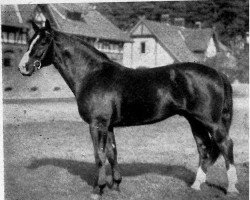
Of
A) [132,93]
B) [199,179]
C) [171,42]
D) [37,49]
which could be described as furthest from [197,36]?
[171,42]

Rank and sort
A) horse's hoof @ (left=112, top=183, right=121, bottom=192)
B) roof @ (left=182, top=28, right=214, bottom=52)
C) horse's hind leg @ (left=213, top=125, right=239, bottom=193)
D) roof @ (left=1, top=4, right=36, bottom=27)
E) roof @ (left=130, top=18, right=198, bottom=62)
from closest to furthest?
horse's hind leg @ (left=213, top=125, right=239, bottom=193) < horse's hoof @ (left=112, top=183, right=121, bottom=192) < roof @ (left=182, top=28, right=214, bottom=52) < roof @ (left=1, top=4, right=36, bottom=27) < roof @ (left=130, top=18, right=198, bottom=62)

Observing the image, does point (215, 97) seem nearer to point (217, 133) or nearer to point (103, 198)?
point (217, 133)

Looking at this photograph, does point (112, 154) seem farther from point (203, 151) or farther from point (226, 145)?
point (226, 145)

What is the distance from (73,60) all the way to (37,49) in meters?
0.46

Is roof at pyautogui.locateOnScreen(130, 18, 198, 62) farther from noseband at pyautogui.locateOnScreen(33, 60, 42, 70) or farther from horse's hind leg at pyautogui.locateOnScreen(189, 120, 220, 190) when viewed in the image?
noseband at pyautogui.locateOnScreen(33, 60, 42, 70)

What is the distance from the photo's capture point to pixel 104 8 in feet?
16.4

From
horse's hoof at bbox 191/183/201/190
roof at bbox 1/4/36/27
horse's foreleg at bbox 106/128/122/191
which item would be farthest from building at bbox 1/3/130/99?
horse's hoof at bbox 191/183/201/190

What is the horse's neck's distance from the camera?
434cm

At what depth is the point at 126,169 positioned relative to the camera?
5418mm

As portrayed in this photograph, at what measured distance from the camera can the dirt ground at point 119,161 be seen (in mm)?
4402

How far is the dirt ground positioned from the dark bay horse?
36 centimetres

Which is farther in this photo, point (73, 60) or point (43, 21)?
point (43, 21)

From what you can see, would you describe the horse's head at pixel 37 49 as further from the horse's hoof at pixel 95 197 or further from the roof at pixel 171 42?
the roof at pixel 171 42

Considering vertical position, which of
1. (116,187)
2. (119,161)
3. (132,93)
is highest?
(132,93)
